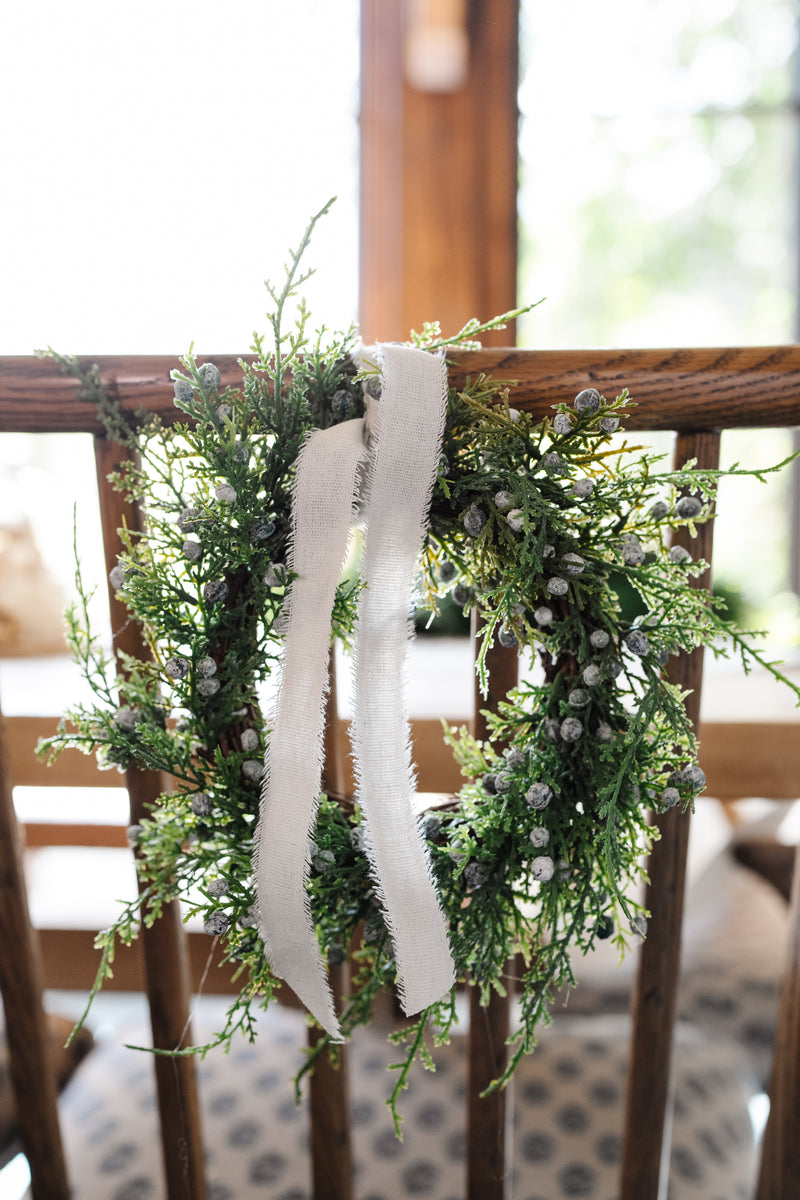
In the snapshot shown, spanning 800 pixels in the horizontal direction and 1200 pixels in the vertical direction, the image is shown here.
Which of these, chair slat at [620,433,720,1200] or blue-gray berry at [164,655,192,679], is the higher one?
blue-gray berry at [164,655,192,679]

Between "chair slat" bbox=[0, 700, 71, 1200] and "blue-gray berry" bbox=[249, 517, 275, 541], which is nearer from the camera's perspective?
"blue-gray berry" bbox=[249, 517, 275, 541]

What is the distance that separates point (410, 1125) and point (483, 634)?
0.59 meters

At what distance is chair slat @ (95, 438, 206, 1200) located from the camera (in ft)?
2.33

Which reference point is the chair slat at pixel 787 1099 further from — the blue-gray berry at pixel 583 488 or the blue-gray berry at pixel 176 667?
the blue-gray berry at pixel 176 667

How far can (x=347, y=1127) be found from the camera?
29.6 inches

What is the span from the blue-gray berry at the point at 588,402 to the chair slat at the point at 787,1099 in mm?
447

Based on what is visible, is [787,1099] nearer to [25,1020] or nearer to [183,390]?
[25,1020]

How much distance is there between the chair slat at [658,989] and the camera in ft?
2.26

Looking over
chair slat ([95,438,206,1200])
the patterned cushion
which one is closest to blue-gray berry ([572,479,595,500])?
chair slat ([95,438,206,1200])

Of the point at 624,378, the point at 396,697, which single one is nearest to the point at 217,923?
the point at 396,697

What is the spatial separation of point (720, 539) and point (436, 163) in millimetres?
1339

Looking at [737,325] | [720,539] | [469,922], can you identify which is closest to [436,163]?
[737,325]

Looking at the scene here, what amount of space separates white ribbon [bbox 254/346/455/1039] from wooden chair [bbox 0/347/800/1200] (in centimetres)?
9

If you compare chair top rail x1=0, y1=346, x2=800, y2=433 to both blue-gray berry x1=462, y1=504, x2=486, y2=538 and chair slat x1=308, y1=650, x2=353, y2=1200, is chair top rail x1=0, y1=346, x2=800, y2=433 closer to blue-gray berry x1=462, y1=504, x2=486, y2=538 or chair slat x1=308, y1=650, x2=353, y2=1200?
blue-gray berry x1=462, y1=504, x2=486, y2=538
